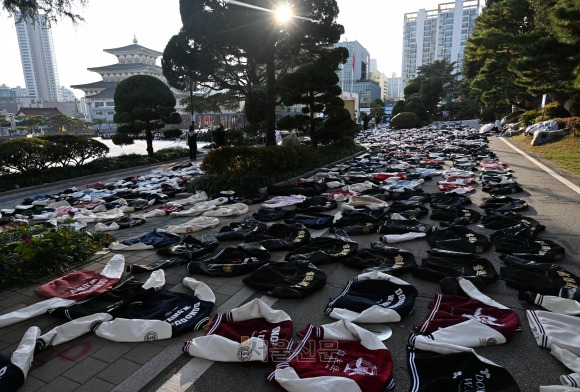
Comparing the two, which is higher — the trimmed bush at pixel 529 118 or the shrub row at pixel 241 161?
the trimmed bush at pixel 529 118

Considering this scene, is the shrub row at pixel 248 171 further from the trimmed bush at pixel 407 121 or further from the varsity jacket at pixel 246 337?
the trimmed bush at pixel 407 121

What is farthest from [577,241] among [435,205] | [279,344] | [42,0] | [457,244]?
[42,0]

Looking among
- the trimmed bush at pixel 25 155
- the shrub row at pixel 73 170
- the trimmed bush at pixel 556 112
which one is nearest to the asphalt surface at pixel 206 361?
the shrub row at pixel 73 170

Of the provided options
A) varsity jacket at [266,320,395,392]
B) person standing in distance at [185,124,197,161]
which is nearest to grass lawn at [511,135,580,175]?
varsity jacket at [266,320,395,392]

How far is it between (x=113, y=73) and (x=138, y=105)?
63.0 meters

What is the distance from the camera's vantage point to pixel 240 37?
11820 millimetres

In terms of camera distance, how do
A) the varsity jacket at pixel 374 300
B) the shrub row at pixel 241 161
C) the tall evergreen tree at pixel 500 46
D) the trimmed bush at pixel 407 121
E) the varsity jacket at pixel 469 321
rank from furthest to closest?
the trimmed bush at pixel 407 121, the tall evergreen tree at pixel 500 46, the shrub row at pixel 241 161, the varsity jacket at pixel 374 300, the varsity jacket at pixel 469 321

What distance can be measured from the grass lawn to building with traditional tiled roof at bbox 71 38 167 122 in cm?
6423

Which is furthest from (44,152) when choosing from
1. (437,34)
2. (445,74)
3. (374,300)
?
(437,34)

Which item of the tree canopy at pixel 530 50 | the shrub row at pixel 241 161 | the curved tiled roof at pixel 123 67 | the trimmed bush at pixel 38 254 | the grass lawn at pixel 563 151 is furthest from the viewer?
the curved tiled roof at pixel 123 67

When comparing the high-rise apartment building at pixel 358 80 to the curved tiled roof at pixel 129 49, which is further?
the high-rise apartment building at pixel 358 80

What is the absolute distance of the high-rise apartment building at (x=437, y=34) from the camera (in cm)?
11888

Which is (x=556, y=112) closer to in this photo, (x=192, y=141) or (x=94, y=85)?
(x=192, y=141)

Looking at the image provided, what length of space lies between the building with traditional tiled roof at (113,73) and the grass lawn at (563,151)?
64226mm
